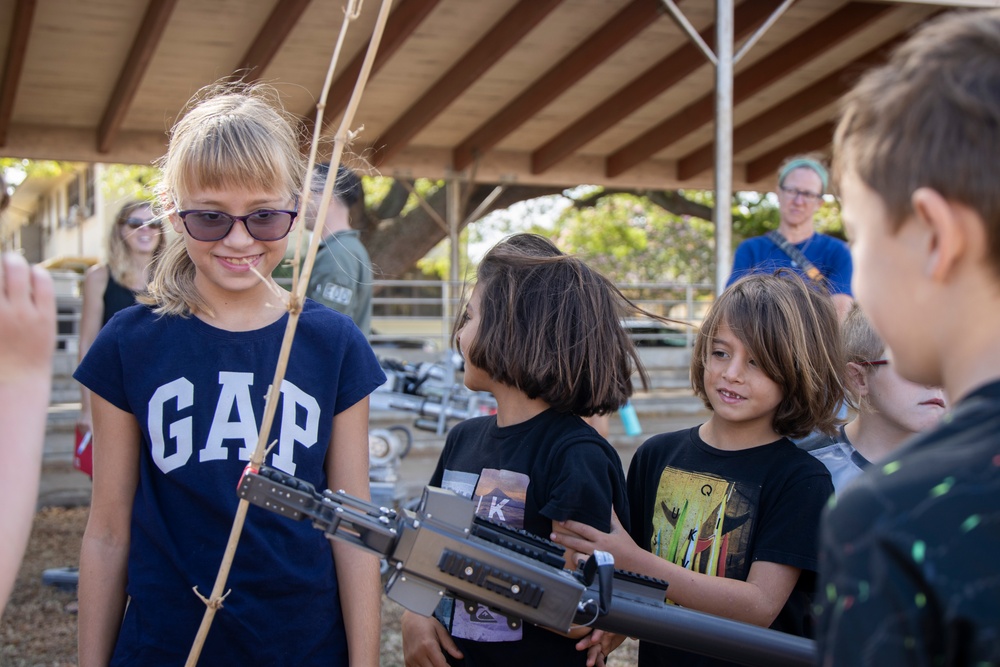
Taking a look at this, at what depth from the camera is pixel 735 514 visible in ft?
7.48

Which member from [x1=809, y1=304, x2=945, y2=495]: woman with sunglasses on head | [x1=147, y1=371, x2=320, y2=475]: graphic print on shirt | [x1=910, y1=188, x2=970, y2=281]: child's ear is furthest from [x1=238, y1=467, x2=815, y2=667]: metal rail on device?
[x1=809, y1=304, x2=945, y2=495]: woman with sunglasses on head

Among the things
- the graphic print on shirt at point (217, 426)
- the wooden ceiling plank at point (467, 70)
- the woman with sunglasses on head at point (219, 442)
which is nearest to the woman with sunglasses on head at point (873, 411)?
the woman with sunglasses on head at point (219, 442)

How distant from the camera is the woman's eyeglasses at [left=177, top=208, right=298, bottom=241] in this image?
1.91 meters

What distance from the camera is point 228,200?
6.39ft

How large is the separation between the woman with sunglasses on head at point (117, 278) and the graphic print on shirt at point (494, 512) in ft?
11.2

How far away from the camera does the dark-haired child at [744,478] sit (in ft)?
7.06

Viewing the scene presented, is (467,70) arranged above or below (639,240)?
above

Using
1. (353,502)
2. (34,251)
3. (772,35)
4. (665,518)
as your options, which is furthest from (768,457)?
(34,251)

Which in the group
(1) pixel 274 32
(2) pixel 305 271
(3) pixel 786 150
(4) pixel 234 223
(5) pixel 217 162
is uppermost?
(1) pixel 274 32

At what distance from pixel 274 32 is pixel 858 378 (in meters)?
7.21

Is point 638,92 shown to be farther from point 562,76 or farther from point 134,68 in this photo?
point 134,68

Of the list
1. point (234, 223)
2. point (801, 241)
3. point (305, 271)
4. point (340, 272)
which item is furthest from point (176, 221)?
point (801, 241)

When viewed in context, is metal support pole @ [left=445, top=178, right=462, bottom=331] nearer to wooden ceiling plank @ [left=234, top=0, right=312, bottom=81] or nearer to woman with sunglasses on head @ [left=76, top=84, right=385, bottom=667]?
wooden ceiling plank @ [left=234, top=0, right=312, bottom=81]

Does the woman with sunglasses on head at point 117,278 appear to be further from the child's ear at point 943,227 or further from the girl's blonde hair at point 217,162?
the child's ear at point 943,227
